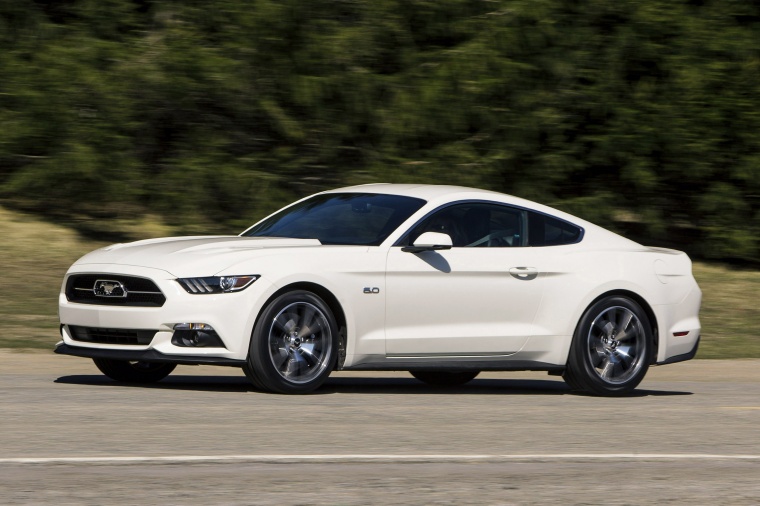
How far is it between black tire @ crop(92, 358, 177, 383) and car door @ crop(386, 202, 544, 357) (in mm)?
1767

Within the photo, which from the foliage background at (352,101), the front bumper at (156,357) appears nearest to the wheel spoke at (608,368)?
the front bumper at (156,357)

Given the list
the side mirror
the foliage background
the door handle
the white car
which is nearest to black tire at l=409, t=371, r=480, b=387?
the white car

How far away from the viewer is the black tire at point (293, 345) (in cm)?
941

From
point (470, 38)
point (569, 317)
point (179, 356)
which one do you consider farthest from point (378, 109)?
point (179, 356)

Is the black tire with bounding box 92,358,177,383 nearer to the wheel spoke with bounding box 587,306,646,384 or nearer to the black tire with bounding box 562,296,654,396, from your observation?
the black tire with bounding box 562,296,654,396

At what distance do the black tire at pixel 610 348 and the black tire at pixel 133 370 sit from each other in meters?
3.02

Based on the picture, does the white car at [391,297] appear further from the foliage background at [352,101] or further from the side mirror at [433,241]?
the foliage background at [352,101]

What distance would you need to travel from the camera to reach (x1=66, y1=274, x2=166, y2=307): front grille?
9367mm

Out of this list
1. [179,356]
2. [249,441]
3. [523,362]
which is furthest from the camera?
[523,362]

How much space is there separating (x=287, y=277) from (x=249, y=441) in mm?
2095

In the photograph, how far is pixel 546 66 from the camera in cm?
2002

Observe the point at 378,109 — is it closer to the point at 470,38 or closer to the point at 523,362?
the point at 470,38

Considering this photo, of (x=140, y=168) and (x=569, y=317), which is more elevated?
(x=140, y=168)

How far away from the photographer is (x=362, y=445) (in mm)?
7617
